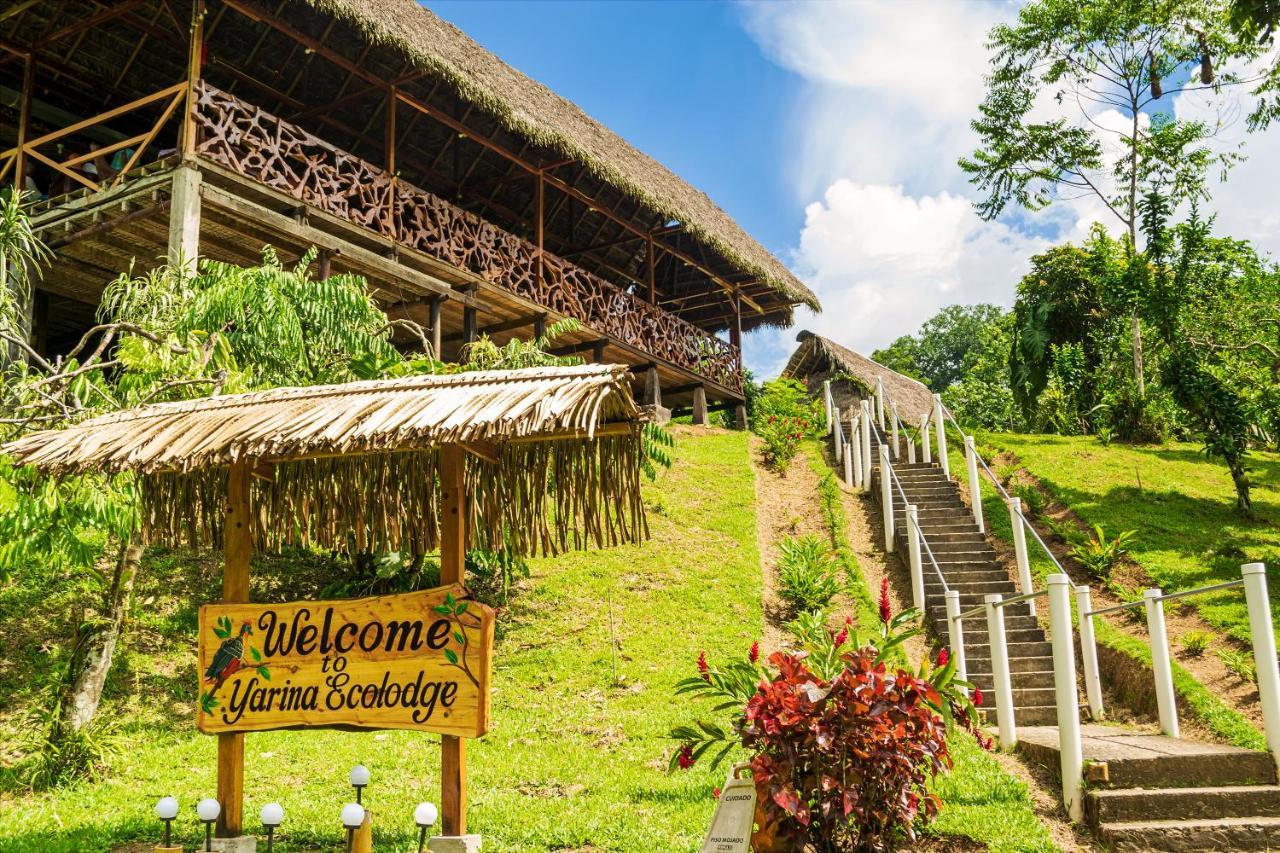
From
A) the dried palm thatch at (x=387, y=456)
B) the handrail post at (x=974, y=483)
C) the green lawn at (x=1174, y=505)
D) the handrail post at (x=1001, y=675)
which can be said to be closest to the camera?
the dried palm thatch at (x=387, y=456)

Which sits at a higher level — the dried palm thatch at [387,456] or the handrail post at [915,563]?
the dried palm thatch at [387,456]

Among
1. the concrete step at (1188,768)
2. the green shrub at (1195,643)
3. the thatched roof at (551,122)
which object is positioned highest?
the thatched roof at (551,122)

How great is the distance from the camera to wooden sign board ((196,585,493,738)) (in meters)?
4.32

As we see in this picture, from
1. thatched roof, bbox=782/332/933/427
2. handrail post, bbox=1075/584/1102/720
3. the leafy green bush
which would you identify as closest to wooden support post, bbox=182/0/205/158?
handrail post, bbox=1075/584/1102/720

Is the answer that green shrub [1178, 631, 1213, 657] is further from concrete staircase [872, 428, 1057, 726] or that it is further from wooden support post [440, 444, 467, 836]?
wooden support post [440, 444, 467, 836]

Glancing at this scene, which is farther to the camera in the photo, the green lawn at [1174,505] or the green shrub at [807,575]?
the green shrub at [807,575]

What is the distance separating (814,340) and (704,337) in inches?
91.8

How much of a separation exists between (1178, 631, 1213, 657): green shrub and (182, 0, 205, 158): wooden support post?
10250mm

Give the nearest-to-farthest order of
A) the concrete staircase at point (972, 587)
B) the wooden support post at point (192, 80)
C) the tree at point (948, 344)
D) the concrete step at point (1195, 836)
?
the concrete step at point (1195, 836) < the concrete staircase at point (972, 587) < the wooden support post at point (192, 80) < the tree at point (948, 344)

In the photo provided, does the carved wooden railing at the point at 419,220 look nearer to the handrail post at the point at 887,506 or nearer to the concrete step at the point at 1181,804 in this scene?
the handrail post at the point at 887,506

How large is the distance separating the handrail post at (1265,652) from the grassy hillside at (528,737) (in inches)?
55.5

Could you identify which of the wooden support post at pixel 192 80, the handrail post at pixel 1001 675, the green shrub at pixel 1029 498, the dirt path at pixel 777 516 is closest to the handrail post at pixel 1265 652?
the handrail post at pixel 1001 675

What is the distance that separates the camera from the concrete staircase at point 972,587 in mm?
8281

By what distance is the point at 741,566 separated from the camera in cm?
1150
